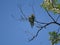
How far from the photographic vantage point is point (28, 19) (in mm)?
5602

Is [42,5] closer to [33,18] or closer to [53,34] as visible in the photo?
[33,18]

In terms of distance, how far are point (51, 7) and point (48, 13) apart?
0.81 ft

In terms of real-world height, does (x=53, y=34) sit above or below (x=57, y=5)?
below

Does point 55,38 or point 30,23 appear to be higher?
point 30,23

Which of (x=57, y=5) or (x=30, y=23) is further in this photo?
(x=30, y=23)

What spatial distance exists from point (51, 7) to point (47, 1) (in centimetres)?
25

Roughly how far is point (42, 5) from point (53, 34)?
118 centimetres

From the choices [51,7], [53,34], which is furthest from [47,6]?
[53,34]

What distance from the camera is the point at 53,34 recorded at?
5.80m

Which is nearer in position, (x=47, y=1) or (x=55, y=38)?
(x=47, y=1)

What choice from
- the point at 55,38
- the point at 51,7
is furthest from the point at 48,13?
the point at 55,38

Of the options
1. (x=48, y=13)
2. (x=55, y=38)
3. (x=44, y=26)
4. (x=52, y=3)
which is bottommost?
(x=55, y=38)

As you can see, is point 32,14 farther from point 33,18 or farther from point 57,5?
point 57,5

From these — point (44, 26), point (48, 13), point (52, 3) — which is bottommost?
point (44, 26)
